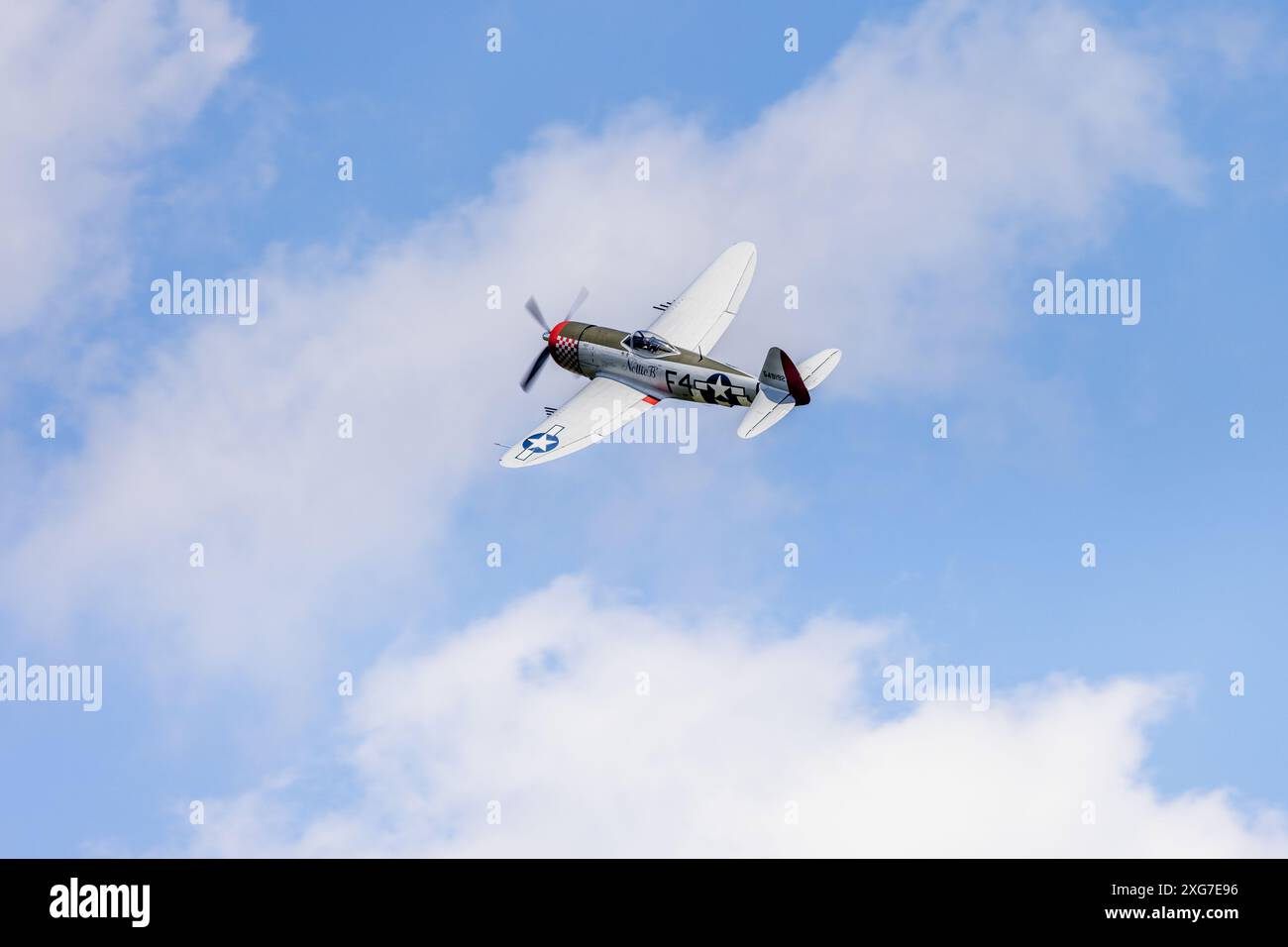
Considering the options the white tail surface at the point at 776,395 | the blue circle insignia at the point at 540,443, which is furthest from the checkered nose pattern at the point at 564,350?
the white tail surface at the point at 776,395

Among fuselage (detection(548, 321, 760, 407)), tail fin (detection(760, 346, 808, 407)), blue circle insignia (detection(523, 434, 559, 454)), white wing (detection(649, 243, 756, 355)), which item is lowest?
blue circle insignia (detection(523, 434, 559, 454))

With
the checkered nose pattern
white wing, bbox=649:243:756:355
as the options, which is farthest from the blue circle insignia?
white wing, bbox=649:243:756:355

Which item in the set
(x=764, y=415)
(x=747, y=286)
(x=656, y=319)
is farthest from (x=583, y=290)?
(x=764, y=415)

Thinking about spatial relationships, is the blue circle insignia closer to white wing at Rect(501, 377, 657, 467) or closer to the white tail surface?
white wing at Rect(501, 377, 657, 467)

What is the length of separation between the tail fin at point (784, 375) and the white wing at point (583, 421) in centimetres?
537

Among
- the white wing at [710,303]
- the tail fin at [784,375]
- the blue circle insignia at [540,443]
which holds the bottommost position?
the blue circle insignia at [540,443]

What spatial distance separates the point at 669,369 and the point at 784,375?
→ 5157 millimetres

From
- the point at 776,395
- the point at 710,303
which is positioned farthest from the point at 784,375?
the point at 710,303

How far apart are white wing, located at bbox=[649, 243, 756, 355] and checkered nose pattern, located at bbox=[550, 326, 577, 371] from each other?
9.02 feet

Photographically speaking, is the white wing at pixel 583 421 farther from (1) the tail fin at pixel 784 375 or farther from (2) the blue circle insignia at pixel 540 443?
(1) the tail fin at pixel 784 375

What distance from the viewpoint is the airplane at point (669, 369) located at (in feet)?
146

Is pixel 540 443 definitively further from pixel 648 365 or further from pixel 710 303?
pixel 710 303

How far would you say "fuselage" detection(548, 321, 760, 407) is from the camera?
4669 centimetres

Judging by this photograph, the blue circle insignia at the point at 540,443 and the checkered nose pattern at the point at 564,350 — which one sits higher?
the checkered nose pattern at the point at 564,350
